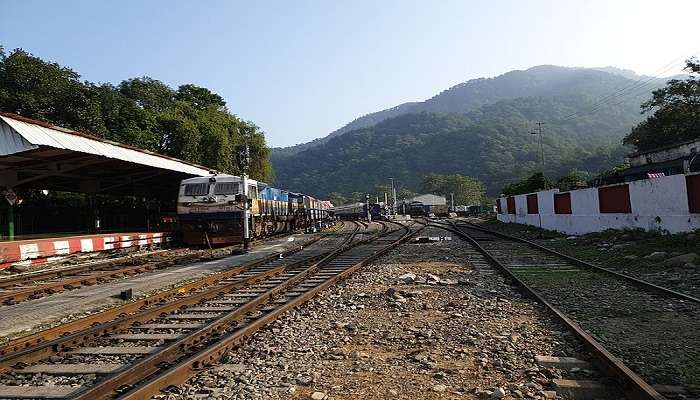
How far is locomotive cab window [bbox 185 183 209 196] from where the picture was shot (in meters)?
19.6

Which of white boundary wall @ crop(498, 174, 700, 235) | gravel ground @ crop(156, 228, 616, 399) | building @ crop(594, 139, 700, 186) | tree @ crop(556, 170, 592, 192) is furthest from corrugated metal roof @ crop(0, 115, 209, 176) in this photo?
building @ crop(594, 139, 700, 186)

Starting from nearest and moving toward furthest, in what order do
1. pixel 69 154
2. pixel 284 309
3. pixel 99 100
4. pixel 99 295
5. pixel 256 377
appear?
1. pixel 256 377
2. pixel 284 309
3. pixel 99 295
4. pixel 69 154
5. pixel 99 100

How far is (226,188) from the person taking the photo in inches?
770

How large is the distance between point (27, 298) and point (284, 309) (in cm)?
558

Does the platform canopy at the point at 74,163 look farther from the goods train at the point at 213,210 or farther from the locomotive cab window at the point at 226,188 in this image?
the locomotive cab window at the point at 226,188

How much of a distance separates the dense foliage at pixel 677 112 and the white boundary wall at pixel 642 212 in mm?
35974

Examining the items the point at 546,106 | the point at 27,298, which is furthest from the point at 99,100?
the point at 546,106

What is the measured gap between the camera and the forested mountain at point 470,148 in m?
129

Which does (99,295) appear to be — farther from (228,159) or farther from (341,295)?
(228,159)

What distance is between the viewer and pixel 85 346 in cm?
541

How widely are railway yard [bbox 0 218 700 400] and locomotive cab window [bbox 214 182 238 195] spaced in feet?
32.0

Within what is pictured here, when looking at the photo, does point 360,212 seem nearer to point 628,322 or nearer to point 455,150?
point 628,322

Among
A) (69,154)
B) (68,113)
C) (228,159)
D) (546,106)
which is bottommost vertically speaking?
(69,154)

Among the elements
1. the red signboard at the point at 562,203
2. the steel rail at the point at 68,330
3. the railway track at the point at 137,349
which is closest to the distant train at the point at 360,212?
the red signboard at the point at 562,203
